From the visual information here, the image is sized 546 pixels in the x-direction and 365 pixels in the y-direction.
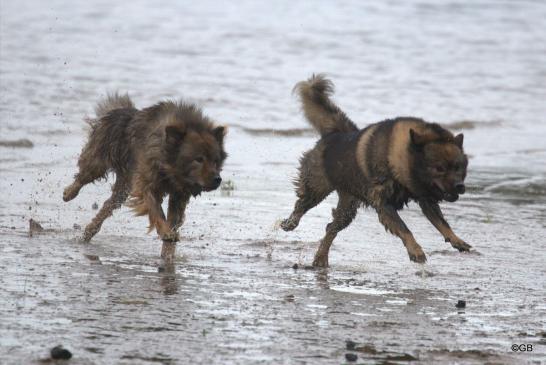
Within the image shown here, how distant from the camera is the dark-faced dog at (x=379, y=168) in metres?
8.74

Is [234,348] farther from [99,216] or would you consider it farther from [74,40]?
[74,40]

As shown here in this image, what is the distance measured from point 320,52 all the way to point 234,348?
23.9 meters

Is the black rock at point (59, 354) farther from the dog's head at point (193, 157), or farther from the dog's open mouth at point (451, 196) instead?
the dog's open mouth at point (451, 196)

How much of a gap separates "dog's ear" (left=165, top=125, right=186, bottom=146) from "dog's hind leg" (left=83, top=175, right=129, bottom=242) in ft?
3.74

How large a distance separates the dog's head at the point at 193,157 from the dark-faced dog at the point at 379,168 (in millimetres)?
1221

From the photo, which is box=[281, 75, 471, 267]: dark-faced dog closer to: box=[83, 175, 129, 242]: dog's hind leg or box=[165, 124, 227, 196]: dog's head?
box=[165, 124, 227, 196]: dog's head

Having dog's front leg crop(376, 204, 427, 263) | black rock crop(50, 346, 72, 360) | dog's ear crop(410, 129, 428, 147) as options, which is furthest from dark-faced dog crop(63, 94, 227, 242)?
black rock crop(50, 346, 72, 360)

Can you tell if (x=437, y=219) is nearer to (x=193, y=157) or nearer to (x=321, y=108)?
(x=321, y=108)

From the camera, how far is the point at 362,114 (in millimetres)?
21109

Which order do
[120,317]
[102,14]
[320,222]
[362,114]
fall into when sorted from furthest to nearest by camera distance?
[102,14], [362,114], [320,222], [120,317]

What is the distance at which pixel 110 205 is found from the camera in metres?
10.3

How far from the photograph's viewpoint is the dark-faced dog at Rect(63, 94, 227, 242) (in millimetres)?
9148

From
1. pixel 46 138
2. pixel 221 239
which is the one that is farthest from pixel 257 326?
pixel 46 138

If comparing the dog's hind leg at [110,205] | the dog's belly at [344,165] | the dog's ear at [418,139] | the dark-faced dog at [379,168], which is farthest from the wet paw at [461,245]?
the dog's hind leg at [110,205]
